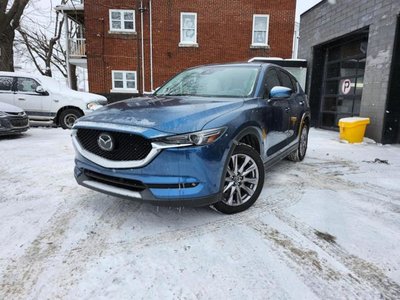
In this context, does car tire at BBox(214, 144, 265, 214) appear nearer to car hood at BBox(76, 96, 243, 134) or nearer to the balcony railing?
car hood at BBox(76, 96, 243, 134)

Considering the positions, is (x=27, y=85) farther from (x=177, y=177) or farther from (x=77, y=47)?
(x=77, y=47)

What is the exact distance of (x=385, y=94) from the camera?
7.52 m

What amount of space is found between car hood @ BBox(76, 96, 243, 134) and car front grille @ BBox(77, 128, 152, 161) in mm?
110

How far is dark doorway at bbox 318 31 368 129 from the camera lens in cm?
923

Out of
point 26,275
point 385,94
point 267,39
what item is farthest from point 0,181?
point 267,39

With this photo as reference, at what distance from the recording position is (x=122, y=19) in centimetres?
1623

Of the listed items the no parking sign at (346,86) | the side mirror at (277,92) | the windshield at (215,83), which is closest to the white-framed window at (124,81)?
the no parking sign at (346,86)

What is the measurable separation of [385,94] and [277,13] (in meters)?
10.9

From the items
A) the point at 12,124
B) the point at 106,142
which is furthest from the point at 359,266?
the point at 12,124

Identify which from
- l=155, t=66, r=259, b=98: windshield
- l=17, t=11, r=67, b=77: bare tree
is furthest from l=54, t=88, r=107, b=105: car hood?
Result: l=17, t=11, r=67, b=77: bare tree

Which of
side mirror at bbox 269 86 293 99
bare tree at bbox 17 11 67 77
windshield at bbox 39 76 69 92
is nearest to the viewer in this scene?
side mirror at bbox 269 86 293 99

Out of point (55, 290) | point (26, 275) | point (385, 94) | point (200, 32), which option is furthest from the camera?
point (200, 32)

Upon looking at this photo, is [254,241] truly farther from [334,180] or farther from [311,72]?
[311,72]

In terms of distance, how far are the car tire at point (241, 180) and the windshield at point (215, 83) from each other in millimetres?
769
